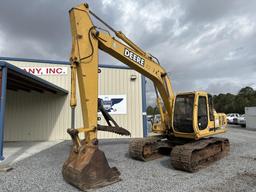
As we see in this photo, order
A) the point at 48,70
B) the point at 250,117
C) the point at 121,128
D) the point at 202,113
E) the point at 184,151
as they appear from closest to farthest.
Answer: the point at 121,128
the point at 184,151
the point at 202,113
the point at 48,70
the point at 250,117

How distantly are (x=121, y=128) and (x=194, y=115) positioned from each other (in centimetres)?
268

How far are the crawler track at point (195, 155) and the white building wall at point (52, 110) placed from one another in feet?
24.6

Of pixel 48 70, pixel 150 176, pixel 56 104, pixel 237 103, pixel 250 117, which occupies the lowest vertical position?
pixel 150 176

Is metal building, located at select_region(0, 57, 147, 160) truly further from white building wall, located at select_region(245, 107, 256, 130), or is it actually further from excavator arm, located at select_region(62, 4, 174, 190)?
white building wall, located at select_region(245, 107, 256, 130)

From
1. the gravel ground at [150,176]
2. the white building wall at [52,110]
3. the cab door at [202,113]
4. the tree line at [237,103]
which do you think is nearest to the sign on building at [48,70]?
the white building wall at [52,110]

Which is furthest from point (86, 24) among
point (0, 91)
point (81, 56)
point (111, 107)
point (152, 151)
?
point (111, 107)

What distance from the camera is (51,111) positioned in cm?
1519

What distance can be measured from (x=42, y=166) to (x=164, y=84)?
4735 mm

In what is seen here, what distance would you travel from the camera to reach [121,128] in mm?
6332

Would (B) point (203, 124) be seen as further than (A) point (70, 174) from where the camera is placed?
Yes

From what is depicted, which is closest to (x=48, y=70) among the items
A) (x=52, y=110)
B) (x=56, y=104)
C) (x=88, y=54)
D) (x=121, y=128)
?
(x=56, y=104)

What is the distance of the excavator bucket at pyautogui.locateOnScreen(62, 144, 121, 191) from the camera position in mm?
5176

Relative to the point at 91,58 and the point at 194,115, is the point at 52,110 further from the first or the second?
the point at 91,58

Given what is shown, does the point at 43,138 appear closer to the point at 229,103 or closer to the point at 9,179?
the point at 9,179
